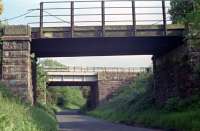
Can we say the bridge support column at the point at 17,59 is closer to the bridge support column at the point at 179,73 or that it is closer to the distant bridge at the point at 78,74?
the bridge support column at the point at 179,73

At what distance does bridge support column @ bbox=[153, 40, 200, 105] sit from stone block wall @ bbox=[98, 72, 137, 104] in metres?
33.1

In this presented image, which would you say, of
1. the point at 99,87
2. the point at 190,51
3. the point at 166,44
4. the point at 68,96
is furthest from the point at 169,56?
the point at 68,96

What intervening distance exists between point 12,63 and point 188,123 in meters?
12.9

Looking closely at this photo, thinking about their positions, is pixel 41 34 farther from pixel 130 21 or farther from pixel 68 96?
pixel 68 96

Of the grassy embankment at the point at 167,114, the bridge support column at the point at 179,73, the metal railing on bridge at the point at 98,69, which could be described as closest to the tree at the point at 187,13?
the bridge support column at the point at 179,73

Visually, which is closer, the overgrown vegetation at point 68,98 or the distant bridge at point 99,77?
the distant bridge at point 99,77

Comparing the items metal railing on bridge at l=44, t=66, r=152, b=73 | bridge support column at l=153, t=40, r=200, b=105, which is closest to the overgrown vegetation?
metal railing on bridge at l=44, t=66, r=152, b=73

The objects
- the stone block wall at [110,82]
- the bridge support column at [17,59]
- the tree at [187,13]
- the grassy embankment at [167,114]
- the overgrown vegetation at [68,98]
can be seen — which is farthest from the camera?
the overgrown vegetation at [68,98]

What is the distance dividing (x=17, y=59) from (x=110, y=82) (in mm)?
40582

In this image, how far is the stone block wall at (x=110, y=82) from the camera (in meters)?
69.5

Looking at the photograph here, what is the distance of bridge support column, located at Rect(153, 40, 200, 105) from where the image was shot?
2902 centimetres

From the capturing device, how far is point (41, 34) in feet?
100

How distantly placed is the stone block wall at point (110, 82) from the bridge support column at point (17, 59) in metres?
39.4

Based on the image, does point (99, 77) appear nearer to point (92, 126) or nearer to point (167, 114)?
point (92, 126)
